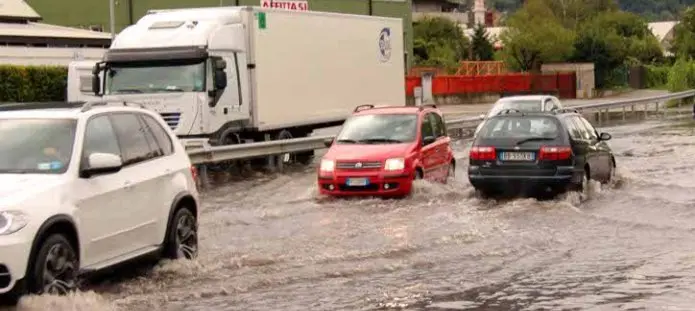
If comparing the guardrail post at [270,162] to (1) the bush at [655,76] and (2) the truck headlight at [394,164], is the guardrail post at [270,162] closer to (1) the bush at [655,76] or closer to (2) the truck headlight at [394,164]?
(2) the truck headlight at [394,164]

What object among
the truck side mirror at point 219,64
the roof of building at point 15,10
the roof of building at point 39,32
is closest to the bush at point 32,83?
the roof of building at point 39,32

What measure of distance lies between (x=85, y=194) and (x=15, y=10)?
38693 mm

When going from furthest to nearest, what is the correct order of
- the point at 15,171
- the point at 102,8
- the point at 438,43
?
the point at 438,43 → the point at 102,8 → the point at 15,171

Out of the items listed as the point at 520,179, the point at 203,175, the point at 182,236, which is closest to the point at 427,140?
the point at 520,179

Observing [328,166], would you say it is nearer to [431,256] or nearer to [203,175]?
[203,175]

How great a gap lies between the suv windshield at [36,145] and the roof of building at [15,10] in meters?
35.8

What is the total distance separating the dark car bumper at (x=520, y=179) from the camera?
57.7 ft

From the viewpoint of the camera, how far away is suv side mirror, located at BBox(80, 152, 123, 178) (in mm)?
9695

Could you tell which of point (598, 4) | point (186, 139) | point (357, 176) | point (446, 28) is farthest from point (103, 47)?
point (598, 4)

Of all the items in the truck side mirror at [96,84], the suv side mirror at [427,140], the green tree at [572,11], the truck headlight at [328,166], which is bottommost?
the truck headlight at [328,166]

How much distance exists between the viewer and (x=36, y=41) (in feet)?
143

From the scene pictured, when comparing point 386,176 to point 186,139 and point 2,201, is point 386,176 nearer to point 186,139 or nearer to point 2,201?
Result: point 186,139

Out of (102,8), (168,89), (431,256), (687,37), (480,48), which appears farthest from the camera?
(480,48)

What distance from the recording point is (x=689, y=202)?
17422 millimetres
